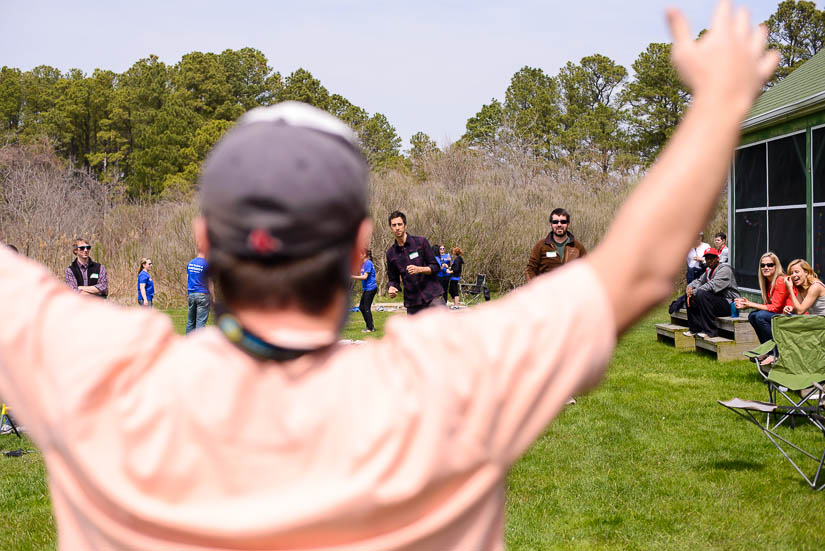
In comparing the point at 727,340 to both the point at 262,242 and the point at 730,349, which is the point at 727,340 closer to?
the point at 730,349

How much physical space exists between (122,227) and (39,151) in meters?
22.1

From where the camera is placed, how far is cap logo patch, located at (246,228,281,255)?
887 mm

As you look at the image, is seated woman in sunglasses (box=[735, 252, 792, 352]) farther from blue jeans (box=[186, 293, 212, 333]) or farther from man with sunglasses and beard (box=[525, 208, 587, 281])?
blue jeans (box=[186, 293, 212, 333])

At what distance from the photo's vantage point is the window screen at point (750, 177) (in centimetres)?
1536

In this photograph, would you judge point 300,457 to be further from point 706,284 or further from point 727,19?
point 706,284

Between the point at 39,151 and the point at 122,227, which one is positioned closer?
the point at 122,227

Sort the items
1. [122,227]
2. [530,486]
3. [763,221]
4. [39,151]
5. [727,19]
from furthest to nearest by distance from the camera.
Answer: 1. [39,151]
2. [122,227]
3. [763,221]
4. [530,486]
5. [727,19]

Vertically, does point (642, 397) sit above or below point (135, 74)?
below

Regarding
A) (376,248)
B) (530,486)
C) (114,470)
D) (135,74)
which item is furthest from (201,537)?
(135,74)

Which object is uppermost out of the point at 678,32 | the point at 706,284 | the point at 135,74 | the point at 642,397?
the point at 135,74

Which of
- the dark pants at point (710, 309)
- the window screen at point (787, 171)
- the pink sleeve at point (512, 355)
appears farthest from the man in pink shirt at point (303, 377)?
the window screen at point (787, 171)

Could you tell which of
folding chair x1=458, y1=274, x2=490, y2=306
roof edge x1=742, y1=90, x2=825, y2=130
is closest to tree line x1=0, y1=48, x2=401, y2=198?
folding chair x1=458, y1=274, x2=490, y2=306

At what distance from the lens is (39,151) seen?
47531 millimetres

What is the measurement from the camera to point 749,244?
15883 mm
